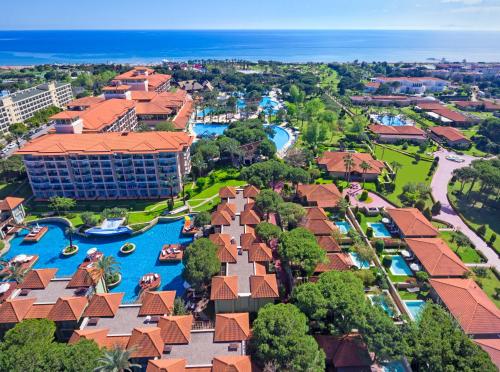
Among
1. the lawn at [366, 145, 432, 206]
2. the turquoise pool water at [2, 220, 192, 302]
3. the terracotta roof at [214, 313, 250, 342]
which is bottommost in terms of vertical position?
the turquoise pool water at [2, 220, 192, 302]

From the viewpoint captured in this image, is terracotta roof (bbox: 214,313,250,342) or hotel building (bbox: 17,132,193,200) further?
hotel building (bbox: 17,132,193,200)

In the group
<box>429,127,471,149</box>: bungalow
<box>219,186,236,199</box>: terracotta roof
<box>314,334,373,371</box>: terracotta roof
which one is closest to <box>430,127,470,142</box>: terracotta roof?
<box>429,127,471,149</box>: bungalow

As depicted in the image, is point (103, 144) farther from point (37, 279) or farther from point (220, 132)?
point (220, 132)

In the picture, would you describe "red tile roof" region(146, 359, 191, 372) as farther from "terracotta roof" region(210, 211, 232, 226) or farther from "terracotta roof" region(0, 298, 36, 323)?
"terracotta roof" region(210, 211, 232, 226)

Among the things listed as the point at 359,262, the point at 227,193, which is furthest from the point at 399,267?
the point at 227,193

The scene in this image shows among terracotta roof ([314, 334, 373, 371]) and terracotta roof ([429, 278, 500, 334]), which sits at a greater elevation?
terracotta roof ([429, 278, 500, 334])

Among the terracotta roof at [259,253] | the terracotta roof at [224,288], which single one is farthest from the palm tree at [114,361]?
the terracotta roof at [259,253]

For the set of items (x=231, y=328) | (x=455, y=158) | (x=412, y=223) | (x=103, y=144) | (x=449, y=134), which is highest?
(x=103, y=144)

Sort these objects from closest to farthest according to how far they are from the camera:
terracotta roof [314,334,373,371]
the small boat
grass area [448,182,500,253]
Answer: terracotta roof [314,334,373,371]
the small boat
grass area [448,182,500,253]
